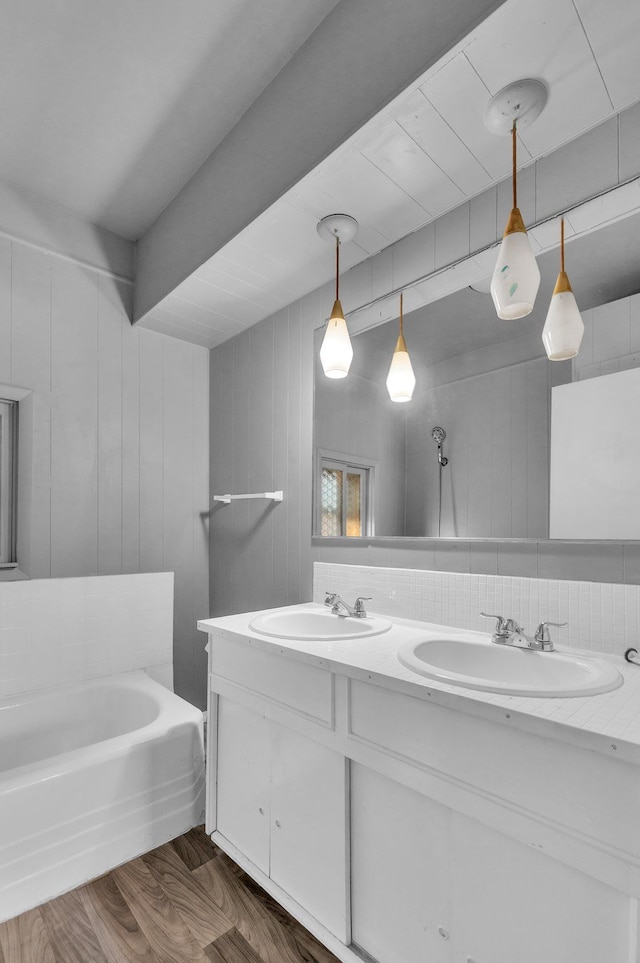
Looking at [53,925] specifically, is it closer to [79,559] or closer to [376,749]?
[376,749]

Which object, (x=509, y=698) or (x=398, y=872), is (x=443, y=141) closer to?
(x=509, y=698)

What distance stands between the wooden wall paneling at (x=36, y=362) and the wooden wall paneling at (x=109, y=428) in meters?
0.24

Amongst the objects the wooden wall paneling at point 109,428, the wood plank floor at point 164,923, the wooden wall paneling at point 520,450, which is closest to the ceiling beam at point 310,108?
the wooden wall paneling at point 109,428

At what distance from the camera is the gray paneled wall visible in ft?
7.45

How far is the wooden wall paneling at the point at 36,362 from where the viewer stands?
7.34 feet

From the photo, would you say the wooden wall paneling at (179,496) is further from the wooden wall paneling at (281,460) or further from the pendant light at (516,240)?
the pendant light at (516,240)

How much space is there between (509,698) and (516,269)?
105 centimetres

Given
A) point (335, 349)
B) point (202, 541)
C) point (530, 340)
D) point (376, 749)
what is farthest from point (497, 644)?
point (202, 541)

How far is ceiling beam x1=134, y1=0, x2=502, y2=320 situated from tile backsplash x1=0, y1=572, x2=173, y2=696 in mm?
1456

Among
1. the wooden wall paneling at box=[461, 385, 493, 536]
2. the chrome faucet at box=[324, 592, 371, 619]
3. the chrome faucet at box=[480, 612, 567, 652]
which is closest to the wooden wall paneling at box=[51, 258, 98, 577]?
the chrome faucet at box=[324, 592, 371, 619]

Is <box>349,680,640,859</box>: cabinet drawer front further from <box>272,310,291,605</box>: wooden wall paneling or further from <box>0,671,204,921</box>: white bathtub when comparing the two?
<box>272,310,291,605</box>: wooden wall paneling

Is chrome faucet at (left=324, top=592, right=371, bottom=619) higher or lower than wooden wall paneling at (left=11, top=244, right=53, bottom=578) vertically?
lower

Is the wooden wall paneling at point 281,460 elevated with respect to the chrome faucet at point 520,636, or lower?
elevated

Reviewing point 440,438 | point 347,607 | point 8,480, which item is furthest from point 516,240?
point 8,480
